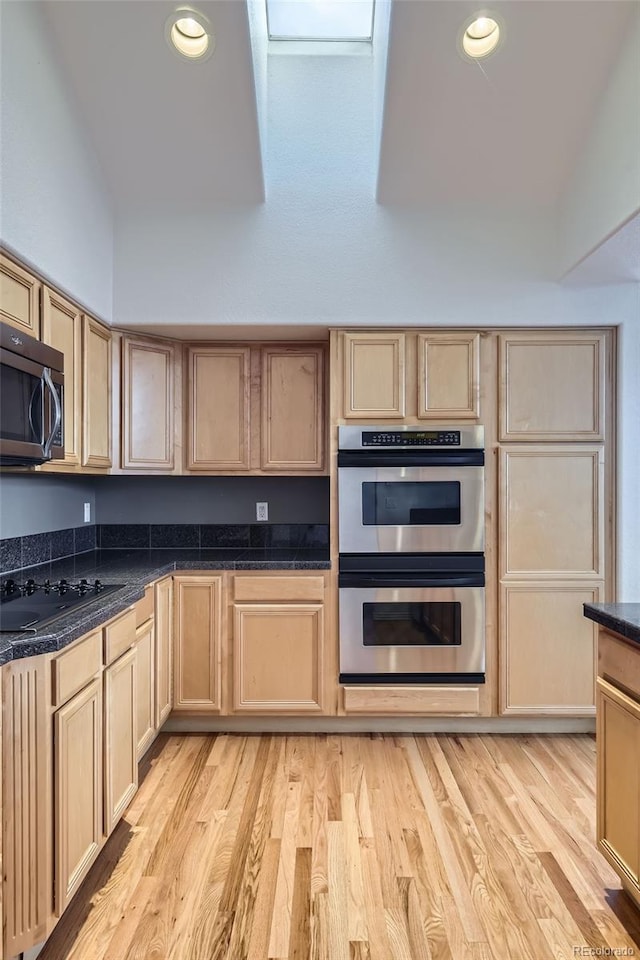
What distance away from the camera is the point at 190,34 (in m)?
2.25

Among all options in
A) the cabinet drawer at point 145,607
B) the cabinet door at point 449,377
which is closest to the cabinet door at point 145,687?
the cabinet drawer at point 145,607

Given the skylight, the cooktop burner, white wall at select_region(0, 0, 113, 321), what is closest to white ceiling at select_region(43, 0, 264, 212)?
white wall at select_region(0, 0, 113, 321)

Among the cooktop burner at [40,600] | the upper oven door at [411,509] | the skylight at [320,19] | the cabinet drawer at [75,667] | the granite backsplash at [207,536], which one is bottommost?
the cabinet drawer at [75,667]

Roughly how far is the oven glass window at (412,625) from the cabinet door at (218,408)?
1120 mm

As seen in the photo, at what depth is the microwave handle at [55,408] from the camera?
6.82 ft

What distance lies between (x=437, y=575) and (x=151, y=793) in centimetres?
167

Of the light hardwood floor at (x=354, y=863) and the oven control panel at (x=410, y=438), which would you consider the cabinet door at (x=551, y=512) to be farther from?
the light hardwood floor at (x=354, y=863)

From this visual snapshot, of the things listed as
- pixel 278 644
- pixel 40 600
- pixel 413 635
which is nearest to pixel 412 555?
pixel 413 635

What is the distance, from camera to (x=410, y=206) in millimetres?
2926

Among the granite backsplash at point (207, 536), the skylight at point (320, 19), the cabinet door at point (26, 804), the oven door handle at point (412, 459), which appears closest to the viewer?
the cabinet door at point (26, 804)

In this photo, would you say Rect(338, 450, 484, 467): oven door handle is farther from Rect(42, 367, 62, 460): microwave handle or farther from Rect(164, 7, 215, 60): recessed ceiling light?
Rect(164, 7, 215, 60): recessed ceiling light

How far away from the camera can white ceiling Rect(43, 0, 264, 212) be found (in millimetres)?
2215

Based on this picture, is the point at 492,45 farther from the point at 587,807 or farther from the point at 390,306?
the point at 587,807

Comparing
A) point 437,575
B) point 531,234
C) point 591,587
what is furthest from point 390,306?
point 591,587
